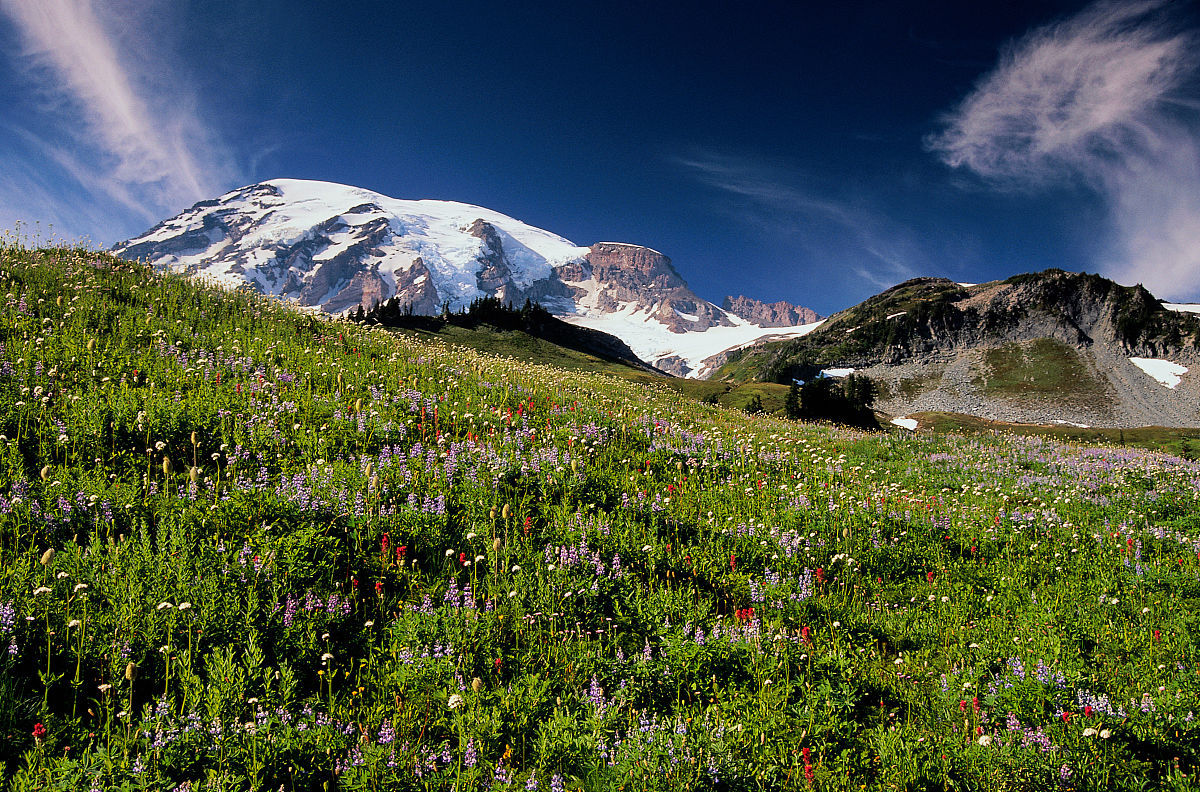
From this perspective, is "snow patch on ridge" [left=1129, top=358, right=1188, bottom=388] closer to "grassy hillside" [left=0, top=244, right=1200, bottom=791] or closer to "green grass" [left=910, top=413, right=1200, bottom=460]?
"green grass" [left=910, top=413, right=1200, bottom=460]

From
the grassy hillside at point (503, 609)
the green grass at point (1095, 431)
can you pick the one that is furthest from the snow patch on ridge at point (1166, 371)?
the grassy hillside at point (503, 609)

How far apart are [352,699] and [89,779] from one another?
4.14ft

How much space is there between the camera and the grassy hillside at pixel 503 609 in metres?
3.11

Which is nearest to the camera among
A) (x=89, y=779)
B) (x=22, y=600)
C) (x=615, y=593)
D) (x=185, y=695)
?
(x=89, y=779)

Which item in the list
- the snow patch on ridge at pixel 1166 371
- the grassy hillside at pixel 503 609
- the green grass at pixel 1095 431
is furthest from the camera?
the snow patch on ridge at pixel 1166 371

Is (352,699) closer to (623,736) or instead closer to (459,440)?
(623,736)

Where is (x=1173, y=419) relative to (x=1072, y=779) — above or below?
above

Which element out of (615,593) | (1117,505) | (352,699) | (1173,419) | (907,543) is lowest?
(352,699)

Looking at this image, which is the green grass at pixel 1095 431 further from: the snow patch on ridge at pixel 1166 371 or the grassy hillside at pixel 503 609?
the snow patch on ridge at pixel 1166 371

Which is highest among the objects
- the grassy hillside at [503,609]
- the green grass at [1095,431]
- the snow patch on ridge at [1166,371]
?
the snow patch on ridge at [1166,371]

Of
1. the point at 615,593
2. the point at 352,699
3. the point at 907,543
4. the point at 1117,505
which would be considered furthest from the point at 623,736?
the point at 1117,505

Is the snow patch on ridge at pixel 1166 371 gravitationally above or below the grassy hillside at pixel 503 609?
→ above

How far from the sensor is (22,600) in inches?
134

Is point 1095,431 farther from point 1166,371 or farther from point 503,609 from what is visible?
point 1166,371
